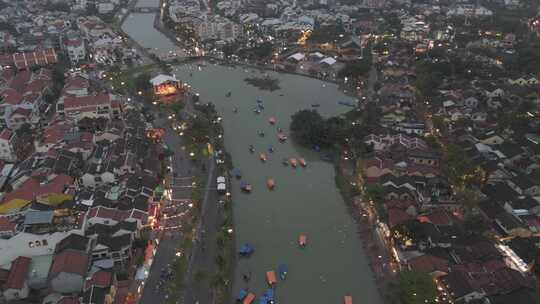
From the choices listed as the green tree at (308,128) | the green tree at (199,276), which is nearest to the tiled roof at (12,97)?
the green tree at (308,128)

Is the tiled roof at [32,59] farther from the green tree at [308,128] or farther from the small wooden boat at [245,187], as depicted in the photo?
the small wooden boat at [245,187]

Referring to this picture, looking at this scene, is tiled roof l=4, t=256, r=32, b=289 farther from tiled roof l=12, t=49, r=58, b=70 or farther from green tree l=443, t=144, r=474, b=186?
tiled roof l=12, t=49, r=58, b=70

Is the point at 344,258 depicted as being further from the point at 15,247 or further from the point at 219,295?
the point at 15,247

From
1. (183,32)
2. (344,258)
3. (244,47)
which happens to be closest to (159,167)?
(344,258)

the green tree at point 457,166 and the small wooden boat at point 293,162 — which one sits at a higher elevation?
the green tree at point 457,166

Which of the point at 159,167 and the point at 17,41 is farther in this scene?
the point at 17,41

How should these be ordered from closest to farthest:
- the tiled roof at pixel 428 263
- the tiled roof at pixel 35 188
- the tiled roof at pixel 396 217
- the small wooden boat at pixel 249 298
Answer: the small wooden boat at pixel 249 298 → the tiled roof at pixel 428 263 → the tiled roof at pixel 396 217 → the tiled roof at pixel 35 188
